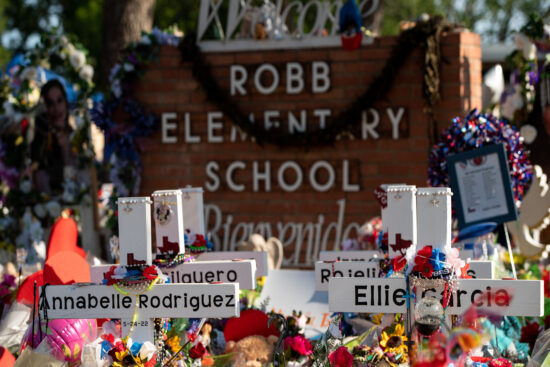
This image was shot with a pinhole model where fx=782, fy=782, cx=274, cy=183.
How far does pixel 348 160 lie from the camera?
6.92 meters

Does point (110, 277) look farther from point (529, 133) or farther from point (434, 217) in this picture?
point (529, 133)

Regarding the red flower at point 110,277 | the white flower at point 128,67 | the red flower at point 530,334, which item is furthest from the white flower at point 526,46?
the red flower at point 110,277

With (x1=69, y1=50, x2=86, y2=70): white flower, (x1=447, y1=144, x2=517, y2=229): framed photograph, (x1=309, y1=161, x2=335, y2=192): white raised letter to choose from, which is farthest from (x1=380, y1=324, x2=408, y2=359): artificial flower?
(x1=69, y1=50, x2=86, y2=70): white flower

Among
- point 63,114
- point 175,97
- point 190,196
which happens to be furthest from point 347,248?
point 63,114

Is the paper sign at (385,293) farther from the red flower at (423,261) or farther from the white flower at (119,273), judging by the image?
the white flower at (119,273)

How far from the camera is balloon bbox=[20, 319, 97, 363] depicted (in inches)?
107

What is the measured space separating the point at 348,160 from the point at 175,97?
5.67 ft

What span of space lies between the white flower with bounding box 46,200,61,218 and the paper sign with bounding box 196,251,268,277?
467cm

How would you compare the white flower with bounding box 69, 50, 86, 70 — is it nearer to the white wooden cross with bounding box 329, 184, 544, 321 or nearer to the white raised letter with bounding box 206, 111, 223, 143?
the white raised letter with bounding box 206, 111, 223, 143

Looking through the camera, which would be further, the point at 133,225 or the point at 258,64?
the point at 258,64

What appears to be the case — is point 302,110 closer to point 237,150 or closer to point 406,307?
point 237,150

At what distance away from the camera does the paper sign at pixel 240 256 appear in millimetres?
3562

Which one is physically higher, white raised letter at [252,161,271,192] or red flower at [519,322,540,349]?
→ white raised letter at [252,161,271,192]

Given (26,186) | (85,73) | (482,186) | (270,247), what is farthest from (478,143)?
(26,186)
